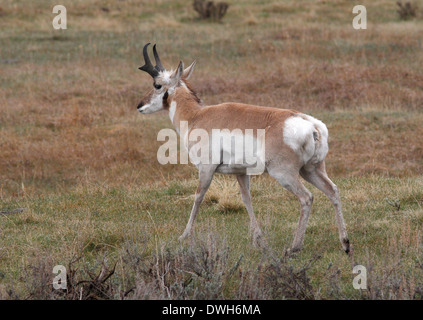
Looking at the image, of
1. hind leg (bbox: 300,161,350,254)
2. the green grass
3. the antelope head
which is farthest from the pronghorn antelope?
the green grass

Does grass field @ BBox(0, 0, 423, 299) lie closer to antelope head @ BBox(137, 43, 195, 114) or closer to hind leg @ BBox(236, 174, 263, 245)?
hind leg @ BBox(236, 174, 263, 245)

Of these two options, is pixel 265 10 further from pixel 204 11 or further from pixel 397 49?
pixel 397 49

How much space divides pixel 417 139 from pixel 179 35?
12645 mm

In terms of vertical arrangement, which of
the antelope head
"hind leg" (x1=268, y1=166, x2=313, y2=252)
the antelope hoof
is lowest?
the antelope hoof

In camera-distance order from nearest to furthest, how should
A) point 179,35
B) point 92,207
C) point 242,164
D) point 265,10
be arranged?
point 242,164, point 92,207, point 179,35, point 265,10

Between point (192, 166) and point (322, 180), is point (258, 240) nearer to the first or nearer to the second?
point (322, 180)

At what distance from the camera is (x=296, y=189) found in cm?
674

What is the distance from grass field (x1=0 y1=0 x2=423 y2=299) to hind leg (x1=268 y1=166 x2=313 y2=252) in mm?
174

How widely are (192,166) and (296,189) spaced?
6095 mm

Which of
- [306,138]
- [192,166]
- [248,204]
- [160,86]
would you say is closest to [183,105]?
[160,86]

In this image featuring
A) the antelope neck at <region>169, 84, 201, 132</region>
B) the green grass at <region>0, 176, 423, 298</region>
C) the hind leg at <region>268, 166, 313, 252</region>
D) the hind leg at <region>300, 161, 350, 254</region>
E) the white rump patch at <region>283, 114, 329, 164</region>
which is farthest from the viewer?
the antelope neck at <region>169, 84, 201, 132</region>

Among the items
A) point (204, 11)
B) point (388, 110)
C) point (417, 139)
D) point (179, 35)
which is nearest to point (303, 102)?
point (388, 110)

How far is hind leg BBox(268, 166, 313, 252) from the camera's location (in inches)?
263
